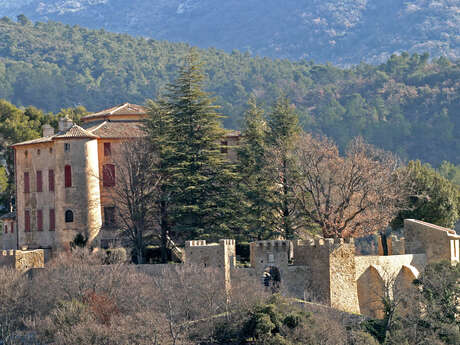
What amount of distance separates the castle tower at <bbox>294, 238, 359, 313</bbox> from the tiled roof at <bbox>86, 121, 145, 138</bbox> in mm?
14587

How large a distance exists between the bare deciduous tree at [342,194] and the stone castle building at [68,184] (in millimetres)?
6381

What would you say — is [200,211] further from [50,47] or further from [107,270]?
[50,47]

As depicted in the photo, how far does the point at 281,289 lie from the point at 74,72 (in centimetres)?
14255

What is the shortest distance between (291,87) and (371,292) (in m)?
118

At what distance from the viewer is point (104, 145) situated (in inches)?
2288

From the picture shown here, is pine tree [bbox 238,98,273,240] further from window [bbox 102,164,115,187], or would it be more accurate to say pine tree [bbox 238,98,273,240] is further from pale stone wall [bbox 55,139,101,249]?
pale stone wall [bbox 55,139,101,249]

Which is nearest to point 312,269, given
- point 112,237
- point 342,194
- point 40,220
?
point 342,194

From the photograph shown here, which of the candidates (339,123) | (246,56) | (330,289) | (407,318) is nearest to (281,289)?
(330,289)

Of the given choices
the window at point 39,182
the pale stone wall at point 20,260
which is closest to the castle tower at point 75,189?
the window at point 39,182

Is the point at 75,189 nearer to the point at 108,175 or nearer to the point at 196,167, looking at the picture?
the point at 108,175

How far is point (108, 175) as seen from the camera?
5756cm

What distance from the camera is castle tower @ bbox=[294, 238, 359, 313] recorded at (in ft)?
155

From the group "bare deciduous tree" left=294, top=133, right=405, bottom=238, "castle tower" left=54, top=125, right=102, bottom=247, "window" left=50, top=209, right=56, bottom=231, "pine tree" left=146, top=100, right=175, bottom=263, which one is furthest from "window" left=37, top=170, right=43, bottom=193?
"bare deciduous tree" left=294, top=133, right=405, bottom=238

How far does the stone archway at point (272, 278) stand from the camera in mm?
47312
